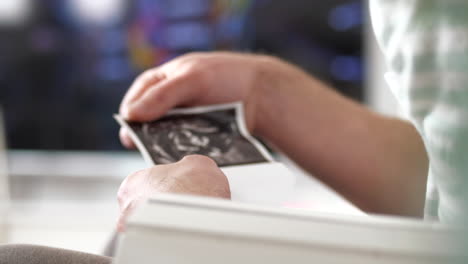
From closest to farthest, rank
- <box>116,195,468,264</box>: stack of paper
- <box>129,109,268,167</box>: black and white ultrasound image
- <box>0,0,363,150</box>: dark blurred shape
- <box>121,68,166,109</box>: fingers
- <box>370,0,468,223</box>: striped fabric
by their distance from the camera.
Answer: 1. <box>116,195,468,264</box>: stack of paper
2. <box>370,0,468,223</box>: striped fabric
3. <box>129,109,268,167</box>: black and white ultrasound image
4. <box>121,68,166,109</box>: fingers
5. <box>0,0,363,150</box>: dark blurred shape

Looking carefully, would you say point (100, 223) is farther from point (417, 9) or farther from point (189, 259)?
point (189, 259)

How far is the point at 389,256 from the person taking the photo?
9.3 inches

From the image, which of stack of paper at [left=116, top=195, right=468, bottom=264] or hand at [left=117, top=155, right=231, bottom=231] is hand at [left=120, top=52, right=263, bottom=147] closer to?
hand at [left=117, top=155, right=231, bottom=231]

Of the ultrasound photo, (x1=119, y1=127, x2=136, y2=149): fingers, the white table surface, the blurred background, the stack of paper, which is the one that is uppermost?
the stack of paper

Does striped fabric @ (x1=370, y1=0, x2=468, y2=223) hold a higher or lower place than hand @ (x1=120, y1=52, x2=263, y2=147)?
higher

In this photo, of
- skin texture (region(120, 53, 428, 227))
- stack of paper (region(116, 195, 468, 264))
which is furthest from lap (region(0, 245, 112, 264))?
skin texture (region(120, 53, 428, 227))

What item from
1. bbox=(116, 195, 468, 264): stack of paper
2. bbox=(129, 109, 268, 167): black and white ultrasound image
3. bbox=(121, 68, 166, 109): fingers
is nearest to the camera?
bbox=(116, 195, 468, 264): stack of paper

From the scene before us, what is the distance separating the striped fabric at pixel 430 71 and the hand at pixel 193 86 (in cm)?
24

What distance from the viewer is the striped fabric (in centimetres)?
38

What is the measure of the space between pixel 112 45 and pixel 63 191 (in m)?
0.49

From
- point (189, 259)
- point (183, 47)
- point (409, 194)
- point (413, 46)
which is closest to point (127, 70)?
point (183, 47)

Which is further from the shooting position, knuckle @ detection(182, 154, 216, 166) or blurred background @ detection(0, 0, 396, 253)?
blurred background @ detection(0, 0, 396, 253)

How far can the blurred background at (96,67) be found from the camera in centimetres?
173

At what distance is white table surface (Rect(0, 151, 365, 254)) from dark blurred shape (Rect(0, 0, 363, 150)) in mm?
48
